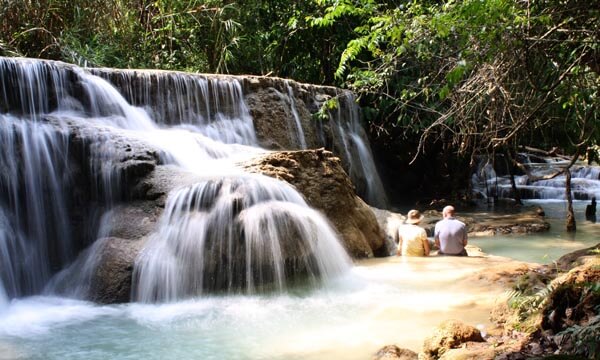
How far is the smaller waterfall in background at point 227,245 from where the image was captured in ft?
20.8

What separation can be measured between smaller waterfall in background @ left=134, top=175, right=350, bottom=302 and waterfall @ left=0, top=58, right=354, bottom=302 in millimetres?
11

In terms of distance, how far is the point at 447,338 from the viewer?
402 cm

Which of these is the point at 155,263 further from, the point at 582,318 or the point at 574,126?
the point at 574,126

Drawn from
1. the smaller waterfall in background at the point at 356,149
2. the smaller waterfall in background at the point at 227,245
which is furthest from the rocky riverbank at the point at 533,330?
the smaller waterfall in background at the point at 356,149

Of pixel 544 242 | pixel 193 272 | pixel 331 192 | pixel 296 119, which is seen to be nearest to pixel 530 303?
pixel 193 272

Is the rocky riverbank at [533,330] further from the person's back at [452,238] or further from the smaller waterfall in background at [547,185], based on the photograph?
the smaller waterfall in background at [547,185]

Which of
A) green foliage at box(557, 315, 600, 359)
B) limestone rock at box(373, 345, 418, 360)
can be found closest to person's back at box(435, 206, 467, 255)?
limestone rock at box(373, 345, 418, 360)

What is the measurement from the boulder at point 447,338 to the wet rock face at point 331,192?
13.1 feet

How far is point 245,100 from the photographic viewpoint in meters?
11.5

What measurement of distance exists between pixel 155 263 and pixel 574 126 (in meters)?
7.52

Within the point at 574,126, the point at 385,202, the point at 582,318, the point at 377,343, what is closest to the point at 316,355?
the point at 377,343

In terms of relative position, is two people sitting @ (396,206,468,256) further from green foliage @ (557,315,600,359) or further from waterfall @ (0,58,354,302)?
→ green foliage @ (557,315,600,359)

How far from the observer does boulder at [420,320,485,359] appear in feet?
13.1

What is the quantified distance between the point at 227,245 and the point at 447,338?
3.17 meters
